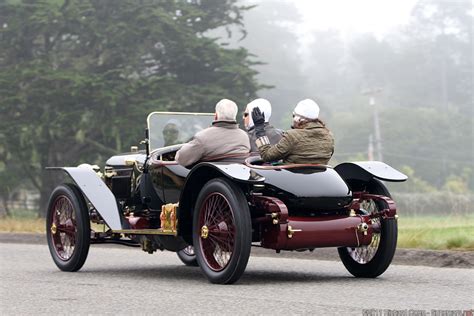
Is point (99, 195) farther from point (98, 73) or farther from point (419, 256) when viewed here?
point (98, 73)

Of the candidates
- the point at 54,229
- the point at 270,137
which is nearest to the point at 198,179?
the point at 270,137

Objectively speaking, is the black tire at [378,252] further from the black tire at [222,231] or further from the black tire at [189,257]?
the black tire at [189,257]

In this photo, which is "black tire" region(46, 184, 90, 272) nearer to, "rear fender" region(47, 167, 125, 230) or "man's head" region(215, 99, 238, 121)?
"rear fender" region(47, 167, 125, 230)

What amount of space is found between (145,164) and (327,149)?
2.34m

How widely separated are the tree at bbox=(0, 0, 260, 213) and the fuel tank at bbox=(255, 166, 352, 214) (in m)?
24.2

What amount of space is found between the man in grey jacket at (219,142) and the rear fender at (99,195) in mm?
1475

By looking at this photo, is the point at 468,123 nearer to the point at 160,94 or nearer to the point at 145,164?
the point at 160,94

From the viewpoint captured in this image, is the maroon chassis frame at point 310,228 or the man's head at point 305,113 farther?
the man's head at point 305,113

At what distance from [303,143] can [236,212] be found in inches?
48.2

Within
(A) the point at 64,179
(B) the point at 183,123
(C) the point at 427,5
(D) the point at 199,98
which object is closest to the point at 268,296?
(B) the point at 183,123

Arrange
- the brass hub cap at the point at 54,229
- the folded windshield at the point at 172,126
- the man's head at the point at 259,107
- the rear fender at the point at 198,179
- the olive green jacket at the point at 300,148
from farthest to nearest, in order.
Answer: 1. the folded windshield at the point at 172,126
2. the brass hub cap at the point at 54,229
3. the man's head at the point at 259,107
4. the olive green jacket at the point at 300,148
5. the rear fender at the point at 198,179

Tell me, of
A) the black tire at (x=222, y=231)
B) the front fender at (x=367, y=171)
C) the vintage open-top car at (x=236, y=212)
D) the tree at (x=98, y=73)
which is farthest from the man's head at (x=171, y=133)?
the tree at (x=98, y=73)

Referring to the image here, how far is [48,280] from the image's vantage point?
10.0 metres

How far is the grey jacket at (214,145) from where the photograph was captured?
991 centimetres
